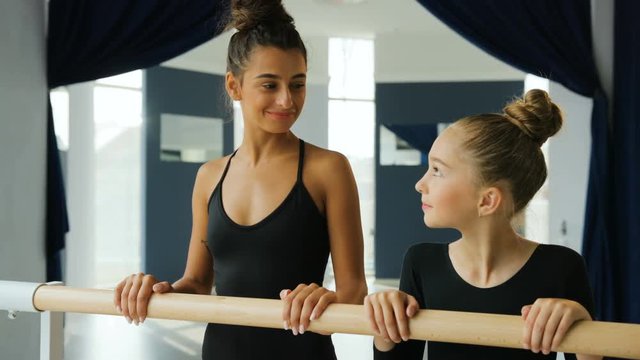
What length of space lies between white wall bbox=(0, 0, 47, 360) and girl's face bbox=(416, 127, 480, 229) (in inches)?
95.1

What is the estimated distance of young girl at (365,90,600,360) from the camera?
1112mm

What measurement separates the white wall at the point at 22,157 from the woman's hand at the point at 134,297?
218 centimetres

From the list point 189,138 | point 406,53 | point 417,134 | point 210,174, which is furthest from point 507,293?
point 406,53

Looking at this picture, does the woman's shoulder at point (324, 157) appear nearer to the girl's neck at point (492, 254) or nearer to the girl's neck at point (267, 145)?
the girl's neck at point (267, 145)

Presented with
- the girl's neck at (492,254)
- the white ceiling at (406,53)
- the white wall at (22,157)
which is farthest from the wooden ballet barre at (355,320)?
the white ceiling at (406,53)

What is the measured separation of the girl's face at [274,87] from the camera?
1.25 metres

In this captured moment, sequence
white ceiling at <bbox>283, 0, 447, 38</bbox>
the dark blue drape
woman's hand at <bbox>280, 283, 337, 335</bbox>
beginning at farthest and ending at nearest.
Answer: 1. white ceiling at <bbox>283, 0, 447, 38</bbox>
2. the dark blue drape
3. woman's hand at <bbox>280, 283, 337, 335</bbox>

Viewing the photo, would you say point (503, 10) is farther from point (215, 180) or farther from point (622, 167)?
point (215, 180)

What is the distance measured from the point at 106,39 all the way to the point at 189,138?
Answer: 11.4 ft

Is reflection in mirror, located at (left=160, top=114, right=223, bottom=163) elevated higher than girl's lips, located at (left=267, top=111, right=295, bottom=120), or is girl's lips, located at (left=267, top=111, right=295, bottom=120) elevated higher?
reflection in mirror, located at (left=160, top=114, right=223, bottom=163)

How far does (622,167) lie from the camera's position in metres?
2.96

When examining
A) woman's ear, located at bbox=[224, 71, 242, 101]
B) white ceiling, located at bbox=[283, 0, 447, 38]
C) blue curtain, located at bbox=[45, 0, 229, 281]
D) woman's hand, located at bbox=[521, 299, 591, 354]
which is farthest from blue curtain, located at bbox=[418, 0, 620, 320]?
white ceiling, located at bbox=[283, 0, 447, 38]

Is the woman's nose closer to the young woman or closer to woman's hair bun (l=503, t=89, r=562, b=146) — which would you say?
the young woman

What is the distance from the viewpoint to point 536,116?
115 centimetres
